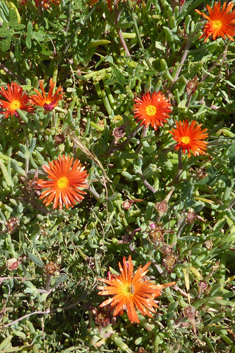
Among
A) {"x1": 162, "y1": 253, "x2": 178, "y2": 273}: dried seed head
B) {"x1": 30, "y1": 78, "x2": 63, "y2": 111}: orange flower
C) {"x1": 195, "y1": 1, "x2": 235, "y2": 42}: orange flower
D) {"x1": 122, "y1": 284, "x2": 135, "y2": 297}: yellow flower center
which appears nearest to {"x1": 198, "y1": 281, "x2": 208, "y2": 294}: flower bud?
{"x1": 162, "y1": 253, "x2": 178, "y2": 273}: dried seed head

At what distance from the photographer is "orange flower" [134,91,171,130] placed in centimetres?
212

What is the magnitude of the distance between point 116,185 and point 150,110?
0.58 meters

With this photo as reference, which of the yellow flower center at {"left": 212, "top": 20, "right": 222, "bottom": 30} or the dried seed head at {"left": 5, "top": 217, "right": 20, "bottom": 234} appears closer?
the dried seed head at {"left": 5, "top": 217, "right": 20, "bottom": 234}

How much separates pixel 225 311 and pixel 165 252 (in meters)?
0.54

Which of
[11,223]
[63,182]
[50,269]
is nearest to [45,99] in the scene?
[63,182]

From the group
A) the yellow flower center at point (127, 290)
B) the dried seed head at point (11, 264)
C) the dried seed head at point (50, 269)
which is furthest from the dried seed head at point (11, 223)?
the yellow flower center at point (127, 290)

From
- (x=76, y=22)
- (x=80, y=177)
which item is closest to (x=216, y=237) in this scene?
(x=80, y=177)

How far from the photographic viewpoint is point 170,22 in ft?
8.59

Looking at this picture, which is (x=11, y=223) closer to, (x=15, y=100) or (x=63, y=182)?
(x=63, y=182)

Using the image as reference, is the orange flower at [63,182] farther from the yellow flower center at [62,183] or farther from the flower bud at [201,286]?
the flower bud at [201,286]

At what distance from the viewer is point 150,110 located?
2.19 m

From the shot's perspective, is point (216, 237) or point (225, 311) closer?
point (225, 311)

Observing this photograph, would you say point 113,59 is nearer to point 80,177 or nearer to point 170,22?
point 170,22

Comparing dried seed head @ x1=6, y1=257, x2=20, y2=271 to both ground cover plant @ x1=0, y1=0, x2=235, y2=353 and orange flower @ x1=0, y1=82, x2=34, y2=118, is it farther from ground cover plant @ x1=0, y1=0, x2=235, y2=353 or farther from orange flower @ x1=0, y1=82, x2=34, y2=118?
orange flower @ x1=0, y1=82, x2=34, y2=118
